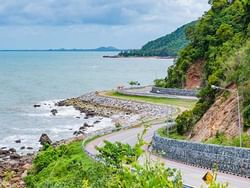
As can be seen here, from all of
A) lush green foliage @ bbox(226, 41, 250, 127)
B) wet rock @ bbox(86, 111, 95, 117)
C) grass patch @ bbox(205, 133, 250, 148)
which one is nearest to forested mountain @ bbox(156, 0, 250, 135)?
lush green foliage @ bbox(226, 41, 250, 127)

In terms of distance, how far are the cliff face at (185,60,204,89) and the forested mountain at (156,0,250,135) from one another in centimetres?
24

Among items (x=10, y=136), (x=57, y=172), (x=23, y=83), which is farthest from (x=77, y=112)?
(x=23, y=83)

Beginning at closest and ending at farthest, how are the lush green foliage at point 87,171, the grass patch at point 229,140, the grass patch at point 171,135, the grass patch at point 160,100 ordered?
the lush green foliage at point 87,171 < the grass patch at point 229,140 < the grass patch at point 171,135 < the grass patch at point 160,100

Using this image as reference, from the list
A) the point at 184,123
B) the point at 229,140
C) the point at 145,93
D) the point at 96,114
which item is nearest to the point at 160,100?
the point at 145,93

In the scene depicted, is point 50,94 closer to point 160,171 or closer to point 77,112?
point 77,112

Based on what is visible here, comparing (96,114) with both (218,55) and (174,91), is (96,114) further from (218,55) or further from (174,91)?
(218,55)

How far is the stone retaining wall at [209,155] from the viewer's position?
31.7 m

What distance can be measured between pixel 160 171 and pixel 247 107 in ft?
96.1

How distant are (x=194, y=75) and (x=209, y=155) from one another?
156ft

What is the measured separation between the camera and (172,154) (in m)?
39.7

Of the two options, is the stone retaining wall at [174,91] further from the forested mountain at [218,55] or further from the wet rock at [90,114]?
the wet rock at [90,114]

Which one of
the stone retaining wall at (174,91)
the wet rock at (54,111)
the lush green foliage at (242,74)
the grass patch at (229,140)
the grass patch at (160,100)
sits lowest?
the wet rock at (54,111)

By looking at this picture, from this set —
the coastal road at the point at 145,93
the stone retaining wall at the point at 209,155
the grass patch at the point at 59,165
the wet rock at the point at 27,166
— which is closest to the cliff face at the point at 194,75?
the coastal road at the point at 145,93

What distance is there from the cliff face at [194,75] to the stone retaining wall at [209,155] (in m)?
39.4
